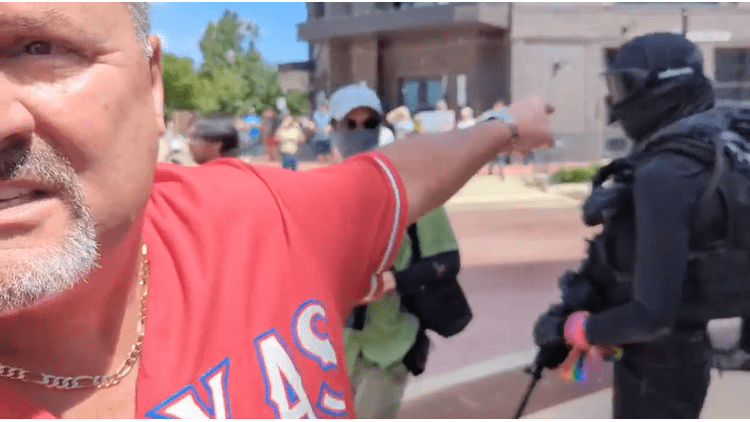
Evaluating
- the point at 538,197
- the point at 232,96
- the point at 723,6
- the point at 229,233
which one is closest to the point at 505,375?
the point at 229,233

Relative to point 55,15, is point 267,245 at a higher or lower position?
lower

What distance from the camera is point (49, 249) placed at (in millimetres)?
970

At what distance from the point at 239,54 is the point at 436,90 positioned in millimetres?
14786

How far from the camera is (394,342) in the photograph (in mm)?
2547

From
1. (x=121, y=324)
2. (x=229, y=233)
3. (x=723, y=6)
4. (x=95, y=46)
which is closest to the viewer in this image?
(x=95, y=46)

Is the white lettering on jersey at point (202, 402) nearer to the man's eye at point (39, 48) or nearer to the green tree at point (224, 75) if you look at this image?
the man's eye at point (39, 48)

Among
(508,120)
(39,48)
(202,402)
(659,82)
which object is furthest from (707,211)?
(39,48)

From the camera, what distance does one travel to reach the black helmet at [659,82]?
7.36 ft

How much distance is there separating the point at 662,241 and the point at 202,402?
1426mm

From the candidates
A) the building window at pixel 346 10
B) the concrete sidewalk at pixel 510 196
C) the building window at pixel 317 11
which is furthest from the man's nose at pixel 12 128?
the building window at pixel 317 11

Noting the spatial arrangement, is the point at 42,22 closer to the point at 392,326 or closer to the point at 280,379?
the point at 280,379

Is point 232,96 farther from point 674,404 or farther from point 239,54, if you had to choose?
point 674,404

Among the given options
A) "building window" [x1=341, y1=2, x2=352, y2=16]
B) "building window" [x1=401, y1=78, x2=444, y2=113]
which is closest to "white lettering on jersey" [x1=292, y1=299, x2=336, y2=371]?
"building window" [x1=401, y1=78, x2=444, y2=113]

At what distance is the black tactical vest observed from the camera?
78.7 inches
